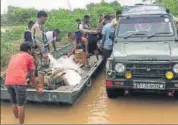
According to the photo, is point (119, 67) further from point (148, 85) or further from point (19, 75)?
point (19, 75)

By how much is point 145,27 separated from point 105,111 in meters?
2.30

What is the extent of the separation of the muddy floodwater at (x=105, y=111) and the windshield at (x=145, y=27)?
1431 mm

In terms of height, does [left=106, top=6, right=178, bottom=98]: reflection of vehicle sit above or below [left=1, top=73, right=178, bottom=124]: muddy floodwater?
above

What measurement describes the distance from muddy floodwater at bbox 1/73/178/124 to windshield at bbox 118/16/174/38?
4.69ft

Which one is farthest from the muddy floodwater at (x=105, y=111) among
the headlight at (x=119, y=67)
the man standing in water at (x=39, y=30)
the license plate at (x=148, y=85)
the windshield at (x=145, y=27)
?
the man standing in water at (x=39, y=30)

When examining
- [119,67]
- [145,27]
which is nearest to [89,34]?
Result: [145,27]

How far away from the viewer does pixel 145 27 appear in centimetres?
809

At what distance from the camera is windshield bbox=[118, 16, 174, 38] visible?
7957 mm

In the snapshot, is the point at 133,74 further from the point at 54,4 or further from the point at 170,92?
the point at 54,4

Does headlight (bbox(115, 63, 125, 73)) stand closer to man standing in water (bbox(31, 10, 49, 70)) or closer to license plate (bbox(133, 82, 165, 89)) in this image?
license plate (bbox(133, 82, 165, 89))

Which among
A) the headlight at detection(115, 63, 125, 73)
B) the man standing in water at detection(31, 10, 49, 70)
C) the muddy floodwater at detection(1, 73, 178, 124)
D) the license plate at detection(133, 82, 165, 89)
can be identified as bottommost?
the muddy floodwater at detection(1, 73, 178, 124)

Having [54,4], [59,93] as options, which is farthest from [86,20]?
[54,4]

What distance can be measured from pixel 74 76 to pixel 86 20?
2.70 meters

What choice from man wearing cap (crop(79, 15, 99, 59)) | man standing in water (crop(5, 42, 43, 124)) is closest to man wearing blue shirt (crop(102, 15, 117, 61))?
man wearing cap (crop(79, 15, 99, 59))
